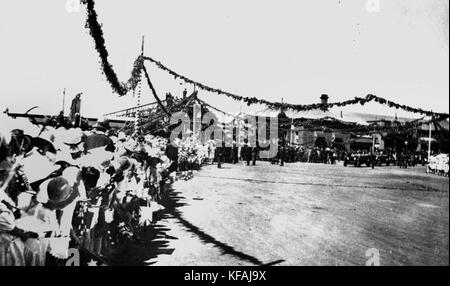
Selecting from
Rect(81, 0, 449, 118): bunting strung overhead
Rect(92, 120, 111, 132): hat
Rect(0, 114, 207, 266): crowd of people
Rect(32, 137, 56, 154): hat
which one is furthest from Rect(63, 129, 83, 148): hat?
Rect(81, 0, 449, 118): bunting strung overhead

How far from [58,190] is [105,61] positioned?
13.0 ft

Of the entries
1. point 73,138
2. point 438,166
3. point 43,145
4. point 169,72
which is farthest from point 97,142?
point 438,166

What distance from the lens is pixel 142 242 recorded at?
4.13m

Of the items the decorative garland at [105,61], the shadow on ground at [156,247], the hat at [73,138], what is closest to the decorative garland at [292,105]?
the decorative garland at [105,61]

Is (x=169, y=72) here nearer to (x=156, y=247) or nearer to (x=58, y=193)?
(x=156, y=247)

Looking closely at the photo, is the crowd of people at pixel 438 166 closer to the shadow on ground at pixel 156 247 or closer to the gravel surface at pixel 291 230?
the gravel surface at pixel 291 230

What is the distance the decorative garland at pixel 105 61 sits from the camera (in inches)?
169

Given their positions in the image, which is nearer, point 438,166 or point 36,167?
point 36,167

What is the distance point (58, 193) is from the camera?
2.13 meters

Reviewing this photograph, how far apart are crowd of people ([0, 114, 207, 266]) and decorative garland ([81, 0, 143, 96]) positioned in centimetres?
184

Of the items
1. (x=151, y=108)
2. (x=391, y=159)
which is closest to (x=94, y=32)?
(x=151, y=108)
